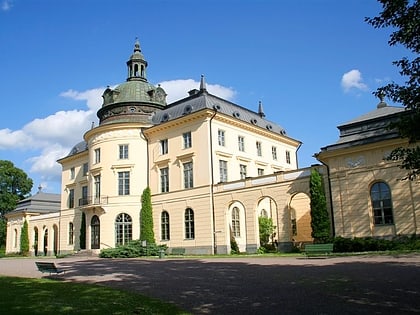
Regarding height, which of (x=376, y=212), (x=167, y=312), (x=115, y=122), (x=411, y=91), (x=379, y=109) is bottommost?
(x=167, y=312)

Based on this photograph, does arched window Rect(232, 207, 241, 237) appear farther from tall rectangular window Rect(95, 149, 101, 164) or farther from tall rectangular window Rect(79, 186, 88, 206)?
tall rectangular window Rect(79, 186, 88, 206)

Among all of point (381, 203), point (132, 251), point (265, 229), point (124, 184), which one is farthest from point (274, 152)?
point (381, 203)

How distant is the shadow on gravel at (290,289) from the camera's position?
8211 mm

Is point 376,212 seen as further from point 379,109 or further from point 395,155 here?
point 395,155

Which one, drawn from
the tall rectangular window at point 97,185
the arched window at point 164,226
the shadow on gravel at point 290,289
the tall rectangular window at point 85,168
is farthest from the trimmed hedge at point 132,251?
the shadow on gravel at point 290,289

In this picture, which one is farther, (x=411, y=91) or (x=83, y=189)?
(x=83, y=189)

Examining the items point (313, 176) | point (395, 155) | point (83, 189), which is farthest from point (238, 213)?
point (395, 155)

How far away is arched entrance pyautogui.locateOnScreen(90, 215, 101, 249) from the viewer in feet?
119

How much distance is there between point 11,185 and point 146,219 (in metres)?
37.9

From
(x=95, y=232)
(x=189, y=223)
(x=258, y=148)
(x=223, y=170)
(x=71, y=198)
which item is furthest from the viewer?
(x=71, y=198)

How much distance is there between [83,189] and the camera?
42938mm

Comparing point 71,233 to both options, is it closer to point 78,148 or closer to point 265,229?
point 78,148

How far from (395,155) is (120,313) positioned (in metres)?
6.33

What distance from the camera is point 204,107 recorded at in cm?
3316
